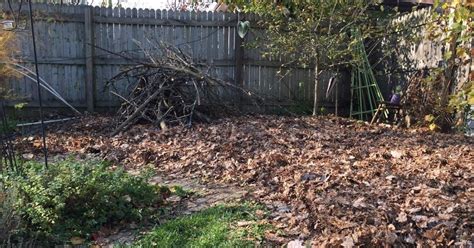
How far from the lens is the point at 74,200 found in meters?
3.58

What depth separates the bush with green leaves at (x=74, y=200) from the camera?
3371mm

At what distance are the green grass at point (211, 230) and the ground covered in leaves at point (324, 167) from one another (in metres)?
0.16

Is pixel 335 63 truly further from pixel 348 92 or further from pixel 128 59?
pixel 128 59

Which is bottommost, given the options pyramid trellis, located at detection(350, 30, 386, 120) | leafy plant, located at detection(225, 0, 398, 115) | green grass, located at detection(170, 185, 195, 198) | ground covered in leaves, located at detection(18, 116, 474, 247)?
green grass, located at detection(170, 185, 195, 198)

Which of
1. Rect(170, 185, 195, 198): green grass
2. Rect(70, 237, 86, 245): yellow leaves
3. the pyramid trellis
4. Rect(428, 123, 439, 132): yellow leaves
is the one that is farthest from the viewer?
the pyramid trellis

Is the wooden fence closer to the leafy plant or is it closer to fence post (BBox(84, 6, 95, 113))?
fence post (BBox(84, 6, 95, 113))

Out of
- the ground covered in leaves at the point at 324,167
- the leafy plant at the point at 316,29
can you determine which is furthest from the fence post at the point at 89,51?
the leafy plant at the point at 316,29

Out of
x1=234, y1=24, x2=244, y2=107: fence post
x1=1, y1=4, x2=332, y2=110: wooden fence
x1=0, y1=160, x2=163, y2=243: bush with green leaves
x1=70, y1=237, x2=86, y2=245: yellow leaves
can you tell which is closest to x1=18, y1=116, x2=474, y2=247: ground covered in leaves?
x1=0, y1=160, x2=163, y2=243: bush with green leaves

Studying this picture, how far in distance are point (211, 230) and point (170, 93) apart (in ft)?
15.2

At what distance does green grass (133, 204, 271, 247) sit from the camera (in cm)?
307

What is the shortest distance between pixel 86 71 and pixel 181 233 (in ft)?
20.6

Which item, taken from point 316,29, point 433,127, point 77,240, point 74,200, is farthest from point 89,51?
point 433,127

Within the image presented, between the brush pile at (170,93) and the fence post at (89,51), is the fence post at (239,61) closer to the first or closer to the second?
the brush pile at (170,93)

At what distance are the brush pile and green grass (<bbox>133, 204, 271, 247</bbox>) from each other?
3591 millimetres
